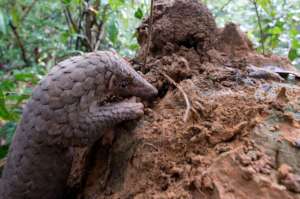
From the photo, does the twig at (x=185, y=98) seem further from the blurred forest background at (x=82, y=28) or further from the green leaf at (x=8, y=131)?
the blurred forest background at (x=82, y=28)

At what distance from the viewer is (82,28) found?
173 inches

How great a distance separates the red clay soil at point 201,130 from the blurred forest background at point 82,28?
106cm

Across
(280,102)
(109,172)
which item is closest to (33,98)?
(109,172)

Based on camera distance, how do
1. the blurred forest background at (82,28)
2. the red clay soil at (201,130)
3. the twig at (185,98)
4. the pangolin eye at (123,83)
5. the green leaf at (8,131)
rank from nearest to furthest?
the red clay soil at (201,130) < the twig at (185,98) < the pangolin eye at (123,83) < the green leaf at (8,131) < the blurred forest background at (82,28)

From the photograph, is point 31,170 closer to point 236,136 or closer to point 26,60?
point 236,136

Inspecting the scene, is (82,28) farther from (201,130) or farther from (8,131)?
(201,130)

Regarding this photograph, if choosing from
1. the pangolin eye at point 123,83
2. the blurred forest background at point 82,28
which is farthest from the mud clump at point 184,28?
the blurred forest background at point 82,28

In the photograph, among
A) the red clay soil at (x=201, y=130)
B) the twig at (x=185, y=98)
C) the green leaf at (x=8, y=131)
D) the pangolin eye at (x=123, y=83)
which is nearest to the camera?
the red clay soil at (x=201, y=130)

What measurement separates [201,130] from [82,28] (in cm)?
341

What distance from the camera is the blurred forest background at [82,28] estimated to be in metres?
3.59

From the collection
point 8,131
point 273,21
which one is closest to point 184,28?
point 8,131

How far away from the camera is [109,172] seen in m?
1.51

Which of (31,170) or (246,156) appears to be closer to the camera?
(246,156)

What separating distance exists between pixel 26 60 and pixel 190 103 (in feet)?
14.2
